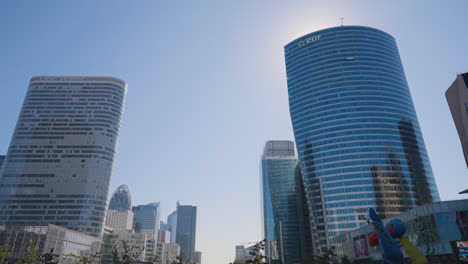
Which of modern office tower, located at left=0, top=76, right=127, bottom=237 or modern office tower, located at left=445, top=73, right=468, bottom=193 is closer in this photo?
modern office tower, located at left=445, top=73, right=468, bottom=193

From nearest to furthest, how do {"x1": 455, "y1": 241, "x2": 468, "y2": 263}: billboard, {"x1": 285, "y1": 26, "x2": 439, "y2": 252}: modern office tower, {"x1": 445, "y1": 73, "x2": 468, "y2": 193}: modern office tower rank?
{"x1": 455, "y1": 241, "x2": 468, "y2": 263}: billboard
{"x1": 445, "y1": 73, "x2": 468, "y2": 193}: modern office tower
{"x1": 285, "y1": 26, "x2": 439, "y2": 252}: modern office tower

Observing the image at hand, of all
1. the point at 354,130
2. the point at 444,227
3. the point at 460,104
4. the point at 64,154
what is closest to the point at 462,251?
the point at 444,227

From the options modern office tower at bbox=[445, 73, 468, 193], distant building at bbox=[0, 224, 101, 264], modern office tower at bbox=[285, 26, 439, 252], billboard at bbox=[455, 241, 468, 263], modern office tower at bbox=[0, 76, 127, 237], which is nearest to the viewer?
billboard at bbox=[455, 241, 468, 263]

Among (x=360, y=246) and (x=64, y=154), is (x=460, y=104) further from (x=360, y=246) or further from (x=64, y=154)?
(x=64, y=154)

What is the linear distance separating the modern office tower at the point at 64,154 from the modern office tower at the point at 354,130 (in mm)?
114841

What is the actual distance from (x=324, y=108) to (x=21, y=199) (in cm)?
17339

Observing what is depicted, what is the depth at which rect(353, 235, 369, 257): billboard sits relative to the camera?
72.9 meters

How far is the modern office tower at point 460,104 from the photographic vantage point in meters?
68.7

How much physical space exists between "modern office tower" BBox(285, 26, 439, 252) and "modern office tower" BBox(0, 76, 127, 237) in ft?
377

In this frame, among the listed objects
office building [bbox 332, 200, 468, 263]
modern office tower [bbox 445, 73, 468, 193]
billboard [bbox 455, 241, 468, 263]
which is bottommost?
billboard [bbox 455, 241, 468, 263]

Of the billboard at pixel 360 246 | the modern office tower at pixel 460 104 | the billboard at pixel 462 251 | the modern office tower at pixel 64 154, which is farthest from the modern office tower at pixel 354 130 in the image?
the modern office tower at pixel 64 154

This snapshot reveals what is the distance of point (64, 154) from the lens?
175250mm

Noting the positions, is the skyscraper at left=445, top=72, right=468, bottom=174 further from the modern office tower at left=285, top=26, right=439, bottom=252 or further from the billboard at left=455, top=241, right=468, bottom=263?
the modern office tower at left=285, top=26, right=439, bottom=252

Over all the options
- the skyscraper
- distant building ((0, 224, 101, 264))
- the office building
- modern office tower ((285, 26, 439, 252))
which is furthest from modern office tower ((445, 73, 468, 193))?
distant building ((0, 224, 101, 264))
